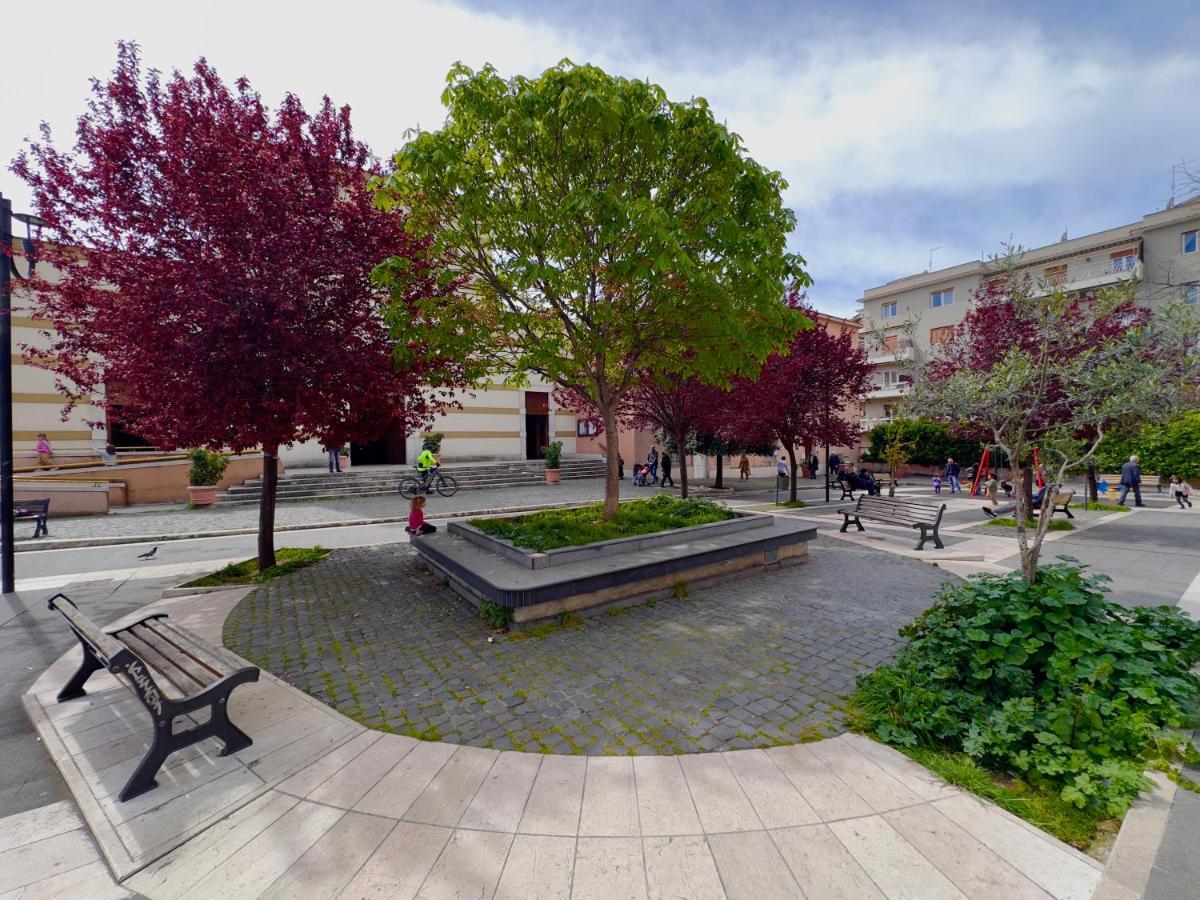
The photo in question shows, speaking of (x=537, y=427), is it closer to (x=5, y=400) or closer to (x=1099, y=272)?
(x=5, y=400)

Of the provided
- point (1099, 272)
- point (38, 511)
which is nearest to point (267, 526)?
point (38, 511)

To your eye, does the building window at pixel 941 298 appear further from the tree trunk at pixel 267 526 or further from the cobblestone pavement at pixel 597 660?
the tree trunk at pixel 267 526

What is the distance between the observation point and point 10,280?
6750 millimetres

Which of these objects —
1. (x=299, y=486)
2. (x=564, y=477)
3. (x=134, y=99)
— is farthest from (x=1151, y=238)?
(x=299, y=486)

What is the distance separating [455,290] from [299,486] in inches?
517

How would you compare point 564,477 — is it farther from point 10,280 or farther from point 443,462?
point 10,280

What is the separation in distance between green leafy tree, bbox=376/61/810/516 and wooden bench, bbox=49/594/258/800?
456cm

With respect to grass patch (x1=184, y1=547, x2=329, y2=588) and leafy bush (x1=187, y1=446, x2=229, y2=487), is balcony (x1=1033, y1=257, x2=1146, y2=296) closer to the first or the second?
grass patch (x1=184, y1=547, x2=329, y2=588)

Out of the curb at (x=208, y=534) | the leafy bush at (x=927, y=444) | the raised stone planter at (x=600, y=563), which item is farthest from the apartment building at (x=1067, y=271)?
the curb at (x=208, y=534)

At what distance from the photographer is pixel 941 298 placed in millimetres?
33812

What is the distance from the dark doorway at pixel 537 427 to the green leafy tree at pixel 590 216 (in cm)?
1969

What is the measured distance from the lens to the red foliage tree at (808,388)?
549 inches

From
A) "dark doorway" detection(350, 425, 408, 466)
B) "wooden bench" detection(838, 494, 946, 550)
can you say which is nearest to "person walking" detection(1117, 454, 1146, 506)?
"wooden bench" detection(838, 494, 946, 550)

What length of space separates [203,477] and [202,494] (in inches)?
22.7
